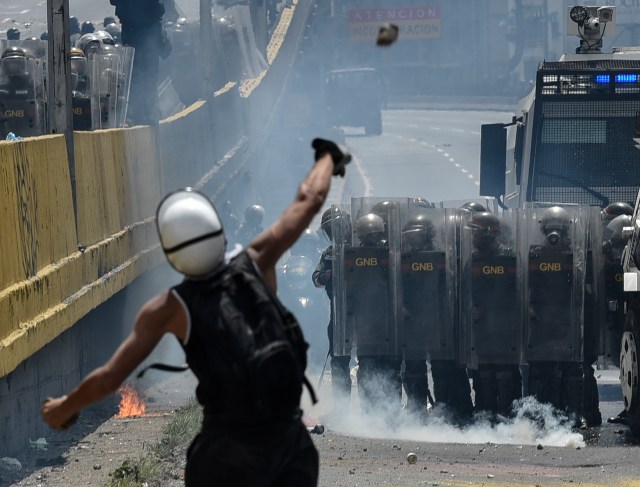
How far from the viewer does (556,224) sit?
14328mm

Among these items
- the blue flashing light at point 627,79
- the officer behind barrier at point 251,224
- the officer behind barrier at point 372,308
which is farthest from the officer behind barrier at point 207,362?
the officer behind barrier at point 251,224

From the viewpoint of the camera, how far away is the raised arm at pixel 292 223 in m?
5.27

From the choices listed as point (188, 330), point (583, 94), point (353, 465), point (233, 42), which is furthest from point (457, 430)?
point (233, 42)

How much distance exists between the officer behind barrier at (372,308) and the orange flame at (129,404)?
6.48 feet

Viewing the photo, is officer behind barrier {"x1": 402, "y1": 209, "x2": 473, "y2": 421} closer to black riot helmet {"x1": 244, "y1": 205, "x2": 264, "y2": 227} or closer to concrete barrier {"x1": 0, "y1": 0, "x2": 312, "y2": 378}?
concrete barrier {"x1": 0, "y1": 0, "x2": 312, "y2": 378}

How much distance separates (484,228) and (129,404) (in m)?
3.49

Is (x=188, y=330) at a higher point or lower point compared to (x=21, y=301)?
higher

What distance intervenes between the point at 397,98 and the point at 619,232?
7344 centimetres

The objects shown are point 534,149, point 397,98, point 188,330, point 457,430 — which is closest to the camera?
point 188,330

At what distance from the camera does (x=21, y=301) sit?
11.0 m

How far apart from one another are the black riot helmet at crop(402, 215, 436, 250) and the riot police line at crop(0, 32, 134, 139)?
5.48 metres

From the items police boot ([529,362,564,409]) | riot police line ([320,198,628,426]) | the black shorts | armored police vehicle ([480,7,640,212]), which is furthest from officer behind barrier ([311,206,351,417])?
the black shorts

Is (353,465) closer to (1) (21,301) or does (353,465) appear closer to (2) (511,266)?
(1) (21,301)

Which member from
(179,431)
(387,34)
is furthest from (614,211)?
(387,34)
